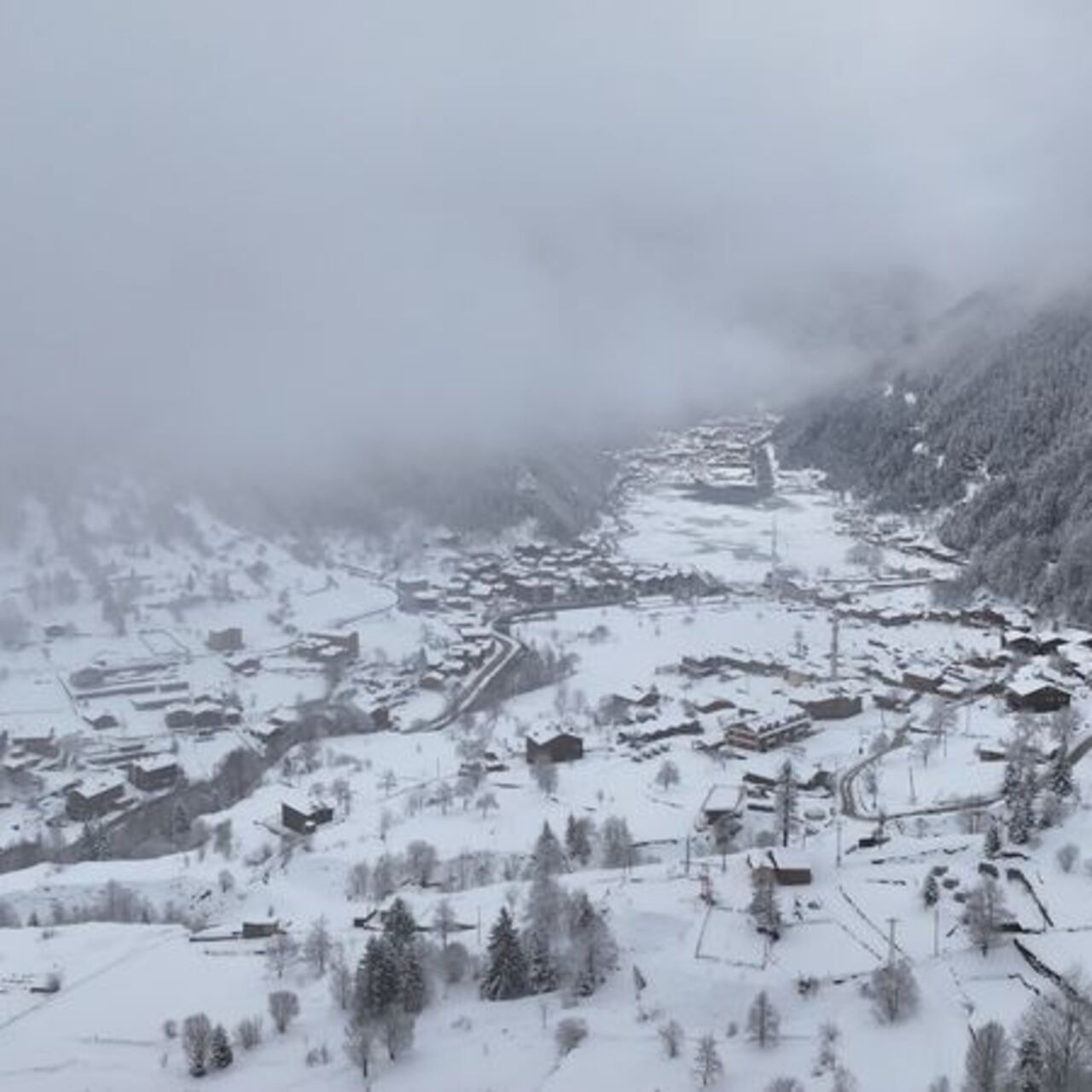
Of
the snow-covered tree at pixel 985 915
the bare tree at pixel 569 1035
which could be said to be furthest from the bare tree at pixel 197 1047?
the snow-covered tree at pixel 985 915

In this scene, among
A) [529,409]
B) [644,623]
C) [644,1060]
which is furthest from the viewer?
[529,409]

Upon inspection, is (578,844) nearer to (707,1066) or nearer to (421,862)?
(421,862)

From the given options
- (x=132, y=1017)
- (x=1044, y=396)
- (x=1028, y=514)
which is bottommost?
(x=132, y=1017)

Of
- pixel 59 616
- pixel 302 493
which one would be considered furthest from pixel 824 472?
pixel 59 616

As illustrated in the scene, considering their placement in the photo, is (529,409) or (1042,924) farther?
(529,409)

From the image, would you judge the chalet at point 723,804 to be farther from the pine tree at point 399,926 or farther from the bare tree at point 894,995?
the bare tree at point 894,995

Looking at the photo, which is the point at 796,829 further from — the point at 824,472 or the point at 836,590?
the point at 824,472
